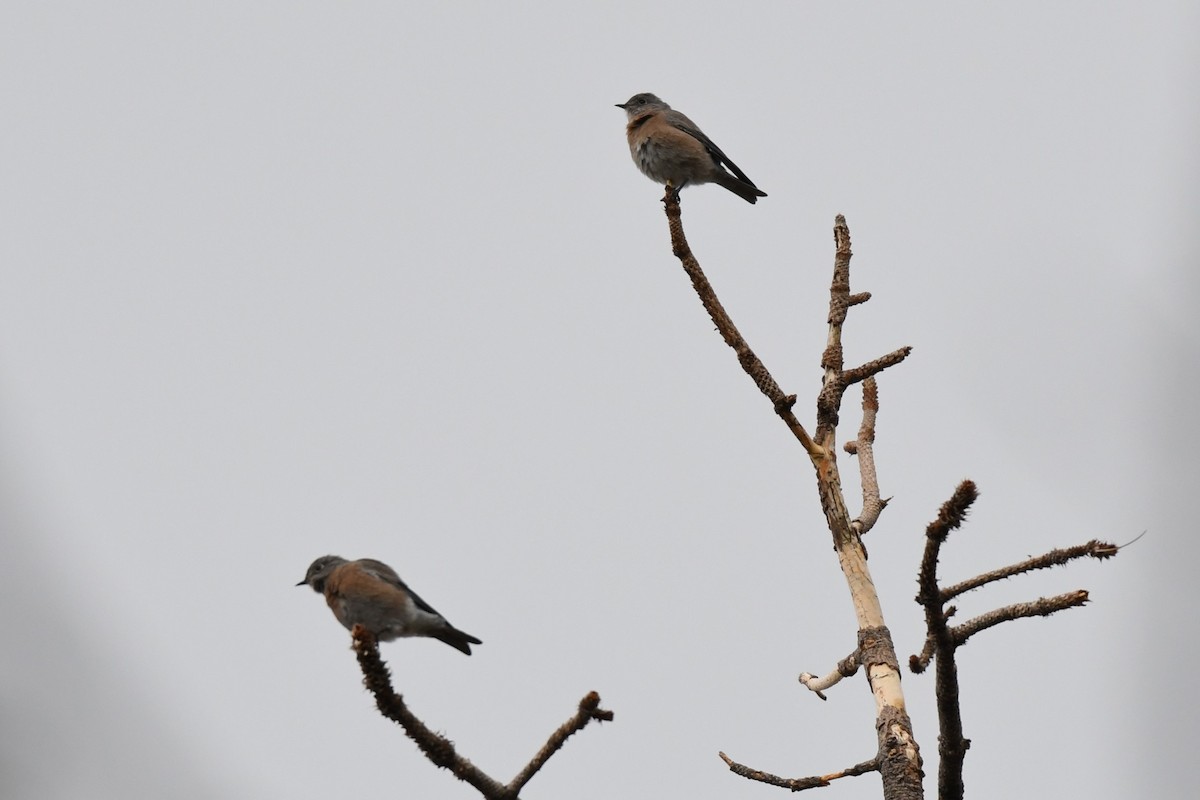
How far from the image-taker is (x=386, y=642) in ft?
21.2

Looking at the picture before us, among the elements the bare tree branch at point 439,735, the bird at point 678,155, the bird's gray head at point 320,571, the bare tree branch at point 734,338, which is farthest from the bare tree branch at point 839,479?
the bird at point 678,155

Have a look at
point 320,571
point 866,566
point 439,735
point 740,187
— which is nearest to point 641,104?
point 740,187

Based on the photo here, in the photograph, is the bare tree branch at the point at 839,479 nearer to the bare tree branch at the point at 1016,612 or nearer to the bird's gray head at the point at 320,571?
the bare tree branch at the point at 1016,612

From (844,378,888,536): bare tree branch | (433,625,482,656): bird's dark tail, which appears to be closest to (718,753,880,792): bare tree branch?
(844,378,888,536): bare tree branch

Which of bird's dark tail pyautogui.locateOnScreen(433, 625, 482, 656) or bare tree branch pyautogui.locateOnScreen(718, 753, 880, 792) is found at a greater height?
bird's dark tail pyautogui.locateOnScreen(433, 625, 482, 656)

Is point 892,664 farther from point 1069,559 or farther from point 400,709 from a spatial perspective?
point 400,709

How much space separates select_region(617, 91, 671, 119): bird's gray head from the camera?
11758 mm

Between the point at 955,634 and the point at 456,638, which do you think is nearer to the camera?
the point at 955,634

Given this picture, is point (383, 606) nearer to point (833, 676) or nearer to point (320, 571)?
point (320, 571)

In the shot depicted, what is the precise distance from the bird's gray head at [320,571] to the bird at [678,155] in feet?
15.0

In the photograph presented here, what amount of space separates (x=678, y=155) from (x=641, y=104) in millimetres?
1693

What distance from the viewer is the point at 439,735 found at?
355 centimetres

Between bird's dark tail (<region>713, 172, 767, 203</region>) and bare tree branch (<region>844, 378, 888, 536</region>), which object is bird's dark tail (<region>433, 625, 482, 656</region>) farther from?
bird's dark tail (<region>713, 172, 767, 203</region>)

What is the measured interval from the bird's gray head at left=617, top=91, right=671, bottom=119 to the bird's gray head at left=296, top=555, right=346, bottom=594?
19.7 feet
